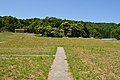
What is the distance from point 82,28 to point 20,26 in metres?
36.6

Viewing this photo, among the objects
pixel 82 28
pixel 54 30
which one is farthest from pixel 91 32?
pixel 54 30

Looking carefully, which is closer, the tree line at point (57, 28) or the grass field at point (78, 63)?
the grass field at point (78, 63)

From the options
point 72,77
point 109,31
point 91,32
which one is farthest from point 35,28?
point 72,77

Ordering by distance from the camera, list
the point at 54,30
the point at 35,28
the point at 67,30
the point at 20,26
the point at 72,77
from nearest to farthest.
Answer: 1. the point at 72,77
2. the point at 54,30
3. the point at 67,30
4. the point at 35,28
5. the point at 20,26

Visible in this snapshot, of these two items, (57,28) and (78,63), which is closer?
(78,63)

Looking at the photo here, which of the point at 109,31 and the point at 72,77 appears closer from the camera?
the point at 72,77

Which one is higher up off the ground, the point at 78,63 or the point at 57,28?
the point at 57,28

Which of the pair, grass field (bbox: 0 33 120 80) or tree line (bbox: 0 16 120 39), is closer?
grass field (bbox: 0 33 120 80)

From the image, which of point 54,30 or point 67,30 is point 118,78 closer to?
point 54,30

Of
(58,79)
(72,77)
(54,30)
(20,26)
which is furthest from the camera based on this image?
(20,26)

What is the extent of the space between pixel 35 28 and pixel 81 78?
102 meters

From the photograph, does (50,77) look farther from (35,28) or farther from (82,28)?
(35,28)

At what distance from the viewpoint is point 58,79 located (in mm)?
10609

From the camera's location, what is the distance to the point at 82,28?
344 ft
